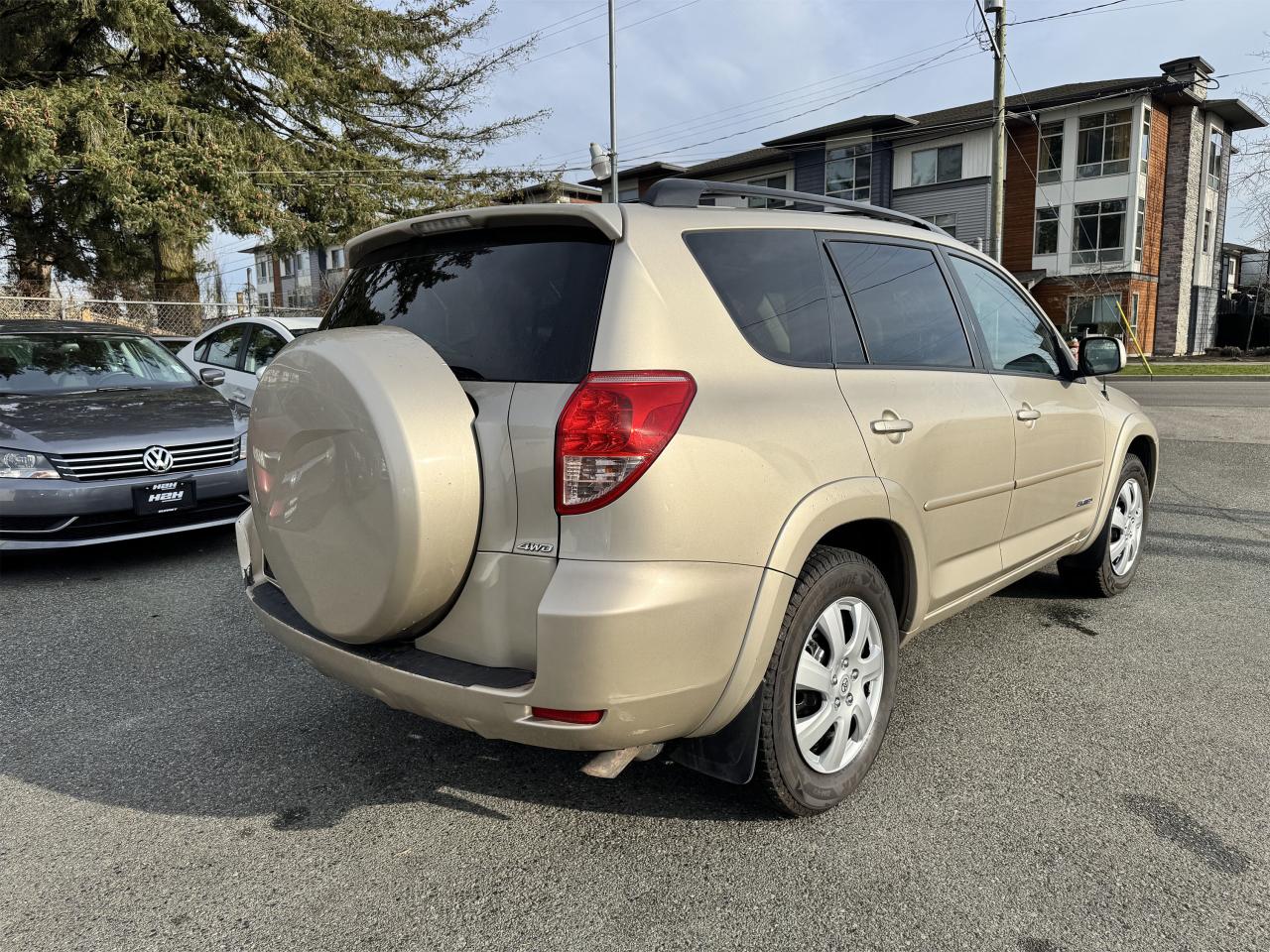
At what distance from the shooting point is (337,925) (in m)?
2.21

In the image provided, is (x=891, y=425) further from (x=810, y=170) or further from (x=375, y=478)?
(x=810, y=170)

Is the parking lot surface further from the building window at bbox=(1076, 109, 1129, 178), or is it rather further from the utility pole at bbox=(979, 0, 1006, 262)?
the building window at bbox=(1076, 109, 1129, 178)

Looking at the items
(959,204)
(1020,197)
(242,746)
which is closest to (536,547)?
(242,746)

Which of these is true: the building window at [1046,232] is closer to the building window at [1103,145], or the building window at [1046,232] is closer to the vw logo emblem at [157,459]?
the building window at [1103,145]

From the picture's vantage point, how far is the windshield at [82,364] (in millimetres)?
6145

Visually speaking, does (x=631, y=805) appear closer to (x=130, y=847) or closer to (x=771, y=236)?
(x=130, y=847)

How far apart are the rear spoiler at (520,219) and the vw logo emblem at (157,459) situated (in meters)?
3.35

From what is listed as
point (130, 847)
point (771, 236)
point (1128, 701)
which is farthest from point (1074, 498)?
point (130, 847)

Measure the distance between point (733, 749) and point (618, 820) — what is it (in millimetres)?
499

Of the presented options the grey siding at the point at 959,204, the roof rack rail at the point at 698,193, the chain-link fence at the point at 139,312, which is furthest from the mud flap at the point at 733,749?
the grey siding at the point at 959,204

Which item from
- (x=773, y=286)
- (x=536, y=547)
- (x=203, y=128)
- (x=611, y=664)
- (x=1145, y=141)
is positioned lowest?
(x=611, y=664)

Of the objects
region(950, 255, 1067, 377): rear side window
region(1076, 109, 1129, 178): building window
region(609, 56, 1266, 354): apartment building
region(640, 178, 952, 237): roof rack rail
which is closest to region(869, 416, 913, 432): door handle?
region(640, 178, 952, 237): roof rack rail

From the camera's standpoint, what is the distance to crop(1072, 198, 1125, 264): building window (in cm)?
3341

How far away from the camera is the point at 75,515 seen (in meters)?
5.06
